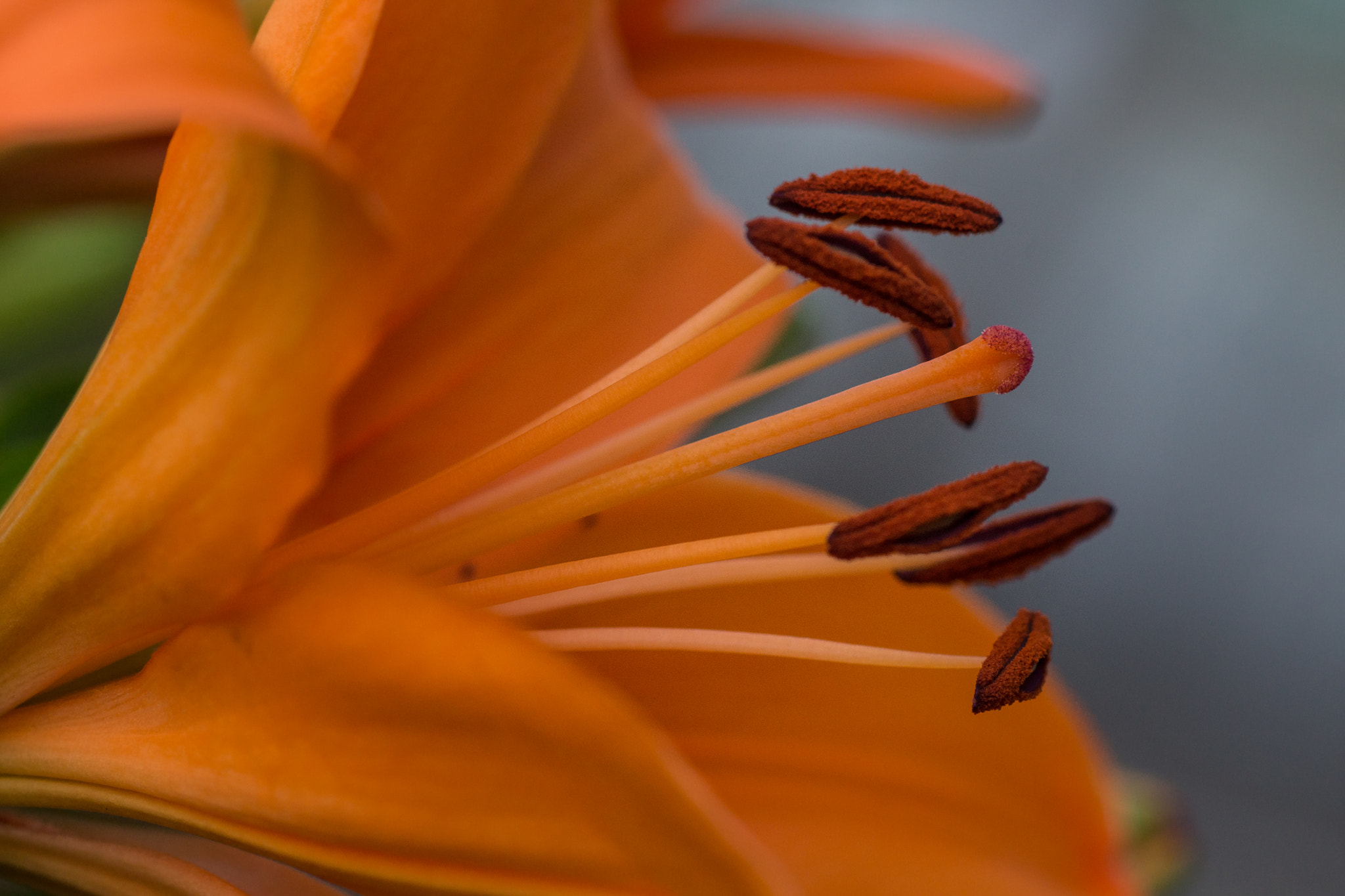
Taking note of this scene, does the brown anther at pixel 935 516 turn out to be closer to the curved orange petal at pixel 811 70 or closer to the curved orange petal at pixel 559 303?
the curved orange petal at pixel 559 303

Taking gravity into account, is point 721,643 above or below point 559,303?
below

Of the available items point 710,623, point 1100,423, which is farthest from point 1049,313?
point 710,623

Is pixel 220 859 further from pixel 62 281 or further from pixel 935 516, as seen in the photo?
pixel 62 281

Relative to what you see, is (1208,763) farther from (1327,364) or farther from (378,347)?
(378,347)

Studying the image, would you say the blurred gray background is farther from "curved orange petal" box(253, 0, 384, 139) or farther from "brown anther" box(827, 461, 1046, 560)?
"curved orange petal" box(253, 0, 384, 139)

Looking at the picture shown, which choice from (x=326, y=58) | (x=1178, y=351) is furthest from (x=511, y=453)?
(x=1178, y=351)

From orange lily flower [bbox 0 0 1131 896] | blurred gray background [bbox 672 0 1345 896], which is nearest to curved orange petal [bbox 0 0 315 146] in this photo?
orange lily flower [bbox 0 0 1131 896]

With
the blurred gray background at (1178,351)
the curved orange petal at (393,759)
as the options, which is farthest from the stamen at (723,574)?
the blurred gray background at (1178,351)
